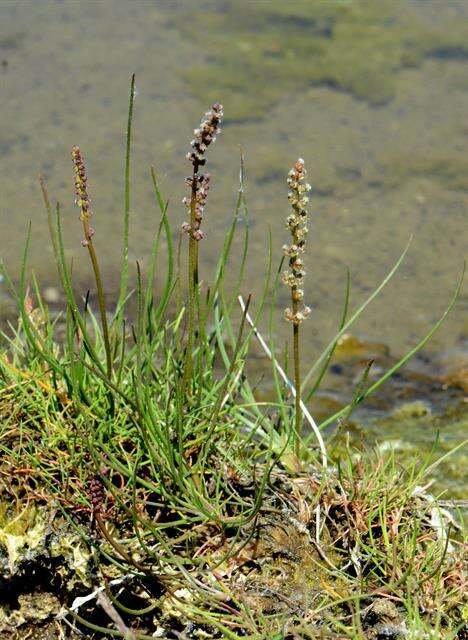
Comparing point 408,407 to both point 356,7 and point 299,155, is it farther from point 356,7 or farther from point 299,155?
point 356,7

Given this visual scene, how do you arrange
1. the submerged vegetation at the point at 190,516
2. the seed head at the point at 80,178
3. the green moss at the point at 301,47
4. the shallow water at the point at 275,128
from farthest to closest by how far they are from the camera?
the green moss at the point at 301,47 < the shallow water at the point at 275,128 < the submerged vegetation at the point at 190,516 < the seed head at the point at 80,178

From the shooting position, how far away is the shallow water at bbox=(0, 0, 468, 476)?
5090 mm

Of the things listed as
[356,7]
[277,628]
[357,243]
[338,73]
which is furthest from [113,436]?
[356,7]

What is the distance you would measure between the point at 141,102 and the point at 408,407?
315 cm

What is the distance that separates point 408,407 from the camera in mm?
4156

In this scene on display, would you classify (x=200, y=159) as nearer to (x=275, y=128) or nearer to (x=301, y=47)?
(x=275, y=128)

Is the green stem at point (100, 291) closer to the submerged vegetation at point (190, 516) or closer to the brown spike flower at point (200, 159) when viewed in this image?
the submerged vegetation at point (190, 516)

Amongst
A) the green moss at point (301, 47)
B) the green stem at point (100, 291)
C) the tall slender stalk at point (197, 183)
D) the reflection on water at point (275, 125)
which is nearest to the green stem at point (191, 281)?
the tall slender stalk at point (197, 183)

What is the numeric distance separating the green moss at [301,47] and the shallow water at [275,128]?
2cm

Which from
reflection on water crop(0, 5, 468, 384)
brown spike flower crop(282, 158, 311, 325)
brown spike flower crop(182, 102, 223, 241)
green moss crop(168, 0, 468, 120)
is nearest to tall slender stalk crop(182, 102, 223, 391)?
brown spike flower crop(182, 102, 223, 241)

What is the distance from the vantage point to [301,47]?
6.97m

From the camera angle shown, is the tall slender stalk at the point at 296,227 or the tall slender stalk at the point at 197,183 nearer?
the tall slender stalk at the point at 197,183

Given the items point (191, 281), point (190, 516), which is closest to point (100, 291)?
point (191, 281)

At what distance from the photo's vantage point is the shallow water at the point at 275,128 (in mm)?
5090
